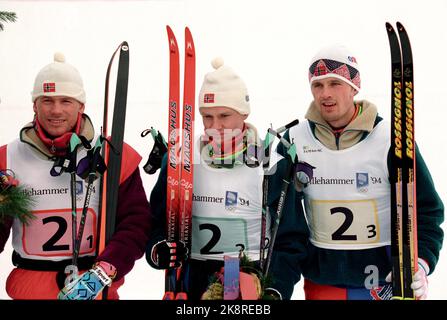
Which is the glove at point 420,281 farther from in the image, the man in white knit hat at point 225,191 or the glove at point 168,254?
the glove at point 168,254

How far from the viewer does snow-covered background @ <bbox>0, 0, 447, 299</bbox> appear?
3.62 metres

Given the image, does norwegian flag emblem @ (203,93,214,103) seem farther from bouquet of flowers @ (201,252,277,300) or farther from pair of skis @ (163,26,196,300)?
bouquet of flowers @ (201,252,277,300)

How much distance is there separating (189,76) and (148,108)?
755mm

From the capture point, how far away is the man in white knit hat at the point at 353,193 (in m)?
3.16

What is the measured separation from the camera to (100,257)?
3.12m

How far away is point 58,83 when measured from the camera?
10.5 ft

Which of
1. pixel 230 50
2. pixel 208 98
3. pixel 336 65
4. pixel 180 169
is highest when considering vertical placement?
pixel 230 50

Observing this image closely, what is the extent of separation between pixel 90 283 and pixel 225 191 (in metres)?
0.75

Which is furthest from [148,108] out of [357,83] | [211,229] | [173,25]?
[357,83]

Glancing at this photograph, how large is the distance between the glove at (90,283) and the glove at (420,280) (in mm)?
1308

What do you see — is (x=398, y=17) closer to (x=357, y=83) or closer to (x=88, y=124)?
(x=357, y=83)

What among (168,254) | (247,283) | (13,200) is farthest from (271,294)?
(13,200)

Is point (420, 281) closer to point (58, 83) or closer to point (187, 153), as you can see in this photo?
point (187, 153)
